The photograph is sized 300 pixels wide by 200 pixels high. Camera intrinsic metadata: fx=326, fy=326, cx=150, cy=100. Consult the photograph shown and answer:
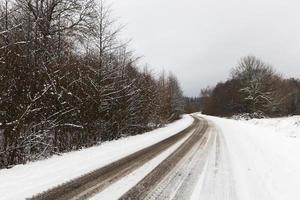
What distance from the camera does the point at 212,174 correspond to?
7.82 m

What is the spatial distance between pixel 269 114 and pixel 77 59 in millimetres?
50394

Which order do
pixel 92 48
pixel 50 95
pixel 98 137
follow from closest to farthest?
pixel 50 95, pixel 98 137, pixel 92 48

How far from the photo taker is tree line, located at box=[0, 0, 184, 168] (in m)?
8.94

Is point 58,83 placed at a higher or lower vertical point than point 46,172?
higher

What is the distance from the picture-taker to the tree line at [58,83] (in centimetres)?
894

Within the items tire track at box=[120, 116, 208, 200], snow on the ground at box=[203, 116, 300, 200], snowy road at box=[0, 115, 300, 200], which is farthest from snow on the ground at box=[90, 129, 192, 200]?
snow on the ground at box=[203, 116, 300, 200]

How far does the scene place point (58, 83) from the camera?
1133 centimetres

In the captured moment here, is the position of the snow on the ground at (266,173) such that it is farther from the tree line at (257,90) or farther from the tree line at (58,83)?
the tree line at (257,90)

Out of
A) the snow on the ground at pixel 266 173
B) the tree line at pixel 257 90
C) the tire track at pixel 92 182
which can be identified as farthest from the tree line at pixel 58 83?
the tree line at pixel 257 90

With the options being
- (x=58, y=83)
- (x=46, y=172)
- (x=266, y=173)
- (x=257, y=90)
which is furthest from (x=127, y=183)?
(x=257, y=90)

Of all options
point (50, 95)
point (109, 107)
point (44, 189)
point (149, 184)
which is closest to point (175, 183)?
point (149, 184)

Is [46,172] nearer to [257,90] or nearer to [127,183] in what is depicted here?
[127,183]

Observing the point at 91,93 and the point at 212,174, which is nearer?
the point at 212,174

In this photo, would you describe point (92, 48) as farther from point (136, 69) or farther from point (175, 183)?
point (175, 183)
